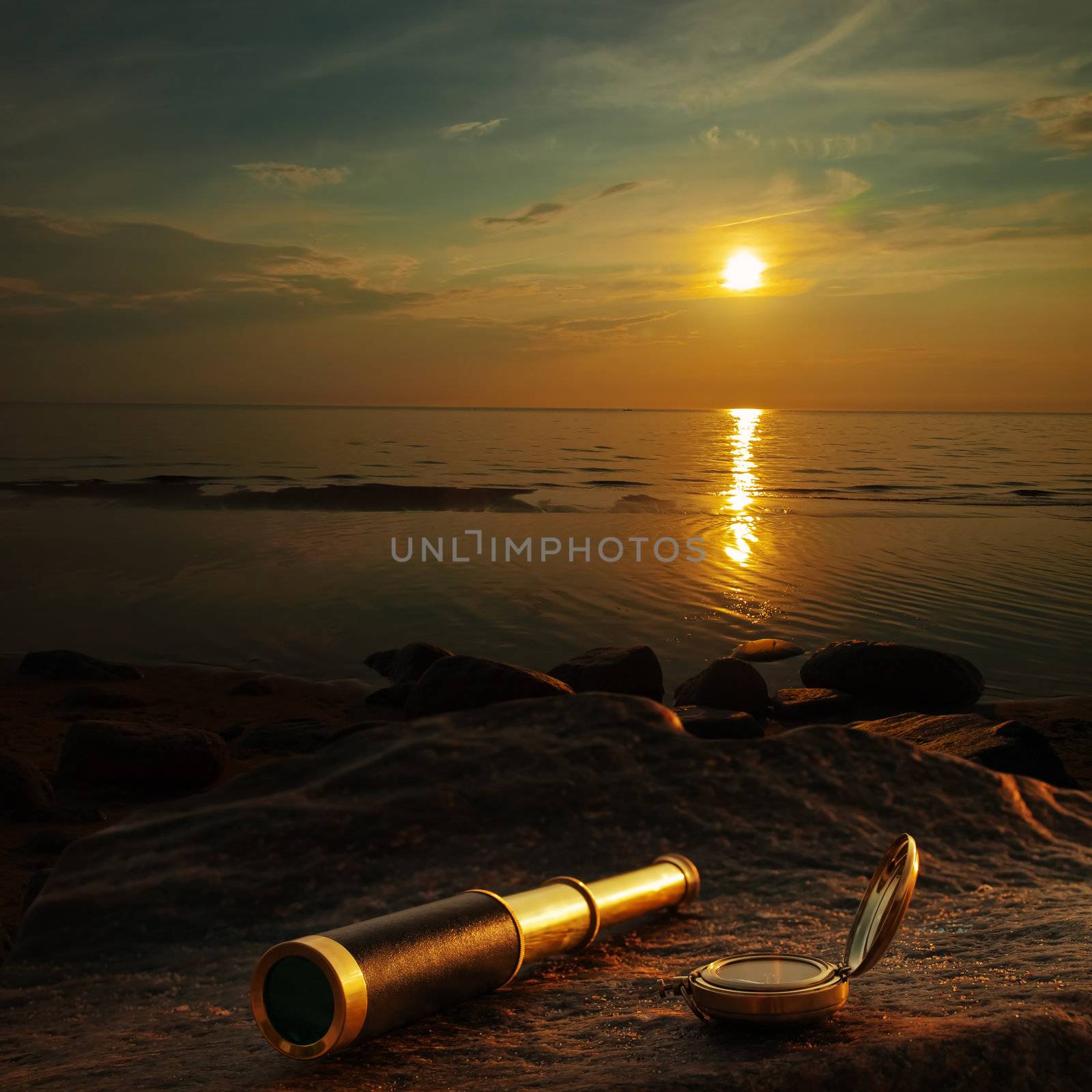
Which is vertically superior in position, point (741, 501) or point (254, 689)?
point (741, 501)

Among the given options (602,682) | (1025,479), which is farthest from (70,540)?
(1025,479)

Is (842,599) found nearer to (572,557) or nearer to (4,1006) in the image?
(572,557)

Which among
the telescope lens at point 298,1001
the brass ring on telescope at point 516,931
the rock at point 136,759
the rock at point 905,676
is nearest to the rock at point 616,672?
the rock at point 905,676

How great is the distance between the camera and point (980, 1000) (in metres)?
1.28

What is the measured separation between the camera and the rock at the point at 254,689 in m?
9.43

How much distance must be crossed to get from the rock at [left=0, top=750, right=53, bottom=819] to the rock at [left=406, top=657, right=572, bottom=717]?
246cm

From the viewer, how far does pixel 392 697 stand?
29.6ft

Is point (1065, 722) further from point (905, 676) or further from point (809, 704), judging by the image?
point (809, 704)

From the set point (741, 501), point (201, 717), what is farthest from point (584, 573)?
point (741, 501)

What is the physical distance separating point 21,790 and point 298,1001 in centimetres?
503

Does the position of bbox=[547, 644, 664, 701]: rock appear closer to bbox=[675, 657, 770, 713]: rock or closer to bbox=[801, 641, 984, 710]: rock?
bbox=[675, 657, 770, 713]: rock

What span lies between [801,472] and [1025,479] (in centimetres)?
827

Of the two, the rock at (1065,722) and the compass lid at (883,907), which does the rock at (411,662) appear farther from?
the compass lid at (883,907)

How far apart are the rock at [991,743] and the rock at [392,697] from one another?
4.68m
